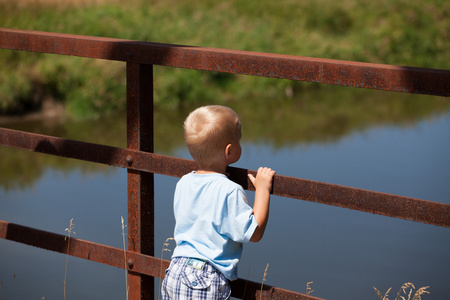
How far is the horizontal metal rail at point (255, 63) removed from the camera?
1812 millimetres

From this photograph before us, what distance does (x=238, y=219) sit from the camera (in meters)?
1.89

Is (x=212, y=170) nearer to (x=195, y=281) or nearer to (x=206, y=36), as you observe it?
(x=195, y=281)

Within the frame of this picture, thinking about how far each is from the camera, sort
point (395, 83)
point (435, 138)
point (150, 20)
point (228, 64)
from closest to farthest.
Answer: point (395, 83), point (228, 64), point (435, 138), point (150, 20)

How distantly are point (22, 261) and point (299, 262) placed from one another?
6.13 feet

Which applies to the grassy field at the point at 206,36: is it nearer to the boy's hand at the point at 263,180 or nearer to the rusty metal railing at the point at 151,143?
the rusty metal railing at the point at 151,143

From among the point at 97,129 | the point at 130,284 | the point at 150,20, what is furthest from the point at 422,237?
the point at 150,20

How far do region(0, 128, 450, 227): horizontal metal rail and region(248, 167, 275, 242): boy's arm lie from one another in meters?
0.04

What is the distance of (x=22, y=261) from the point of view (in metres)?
4.65

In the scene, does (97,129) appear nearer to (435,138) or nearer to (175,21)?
(435,138)

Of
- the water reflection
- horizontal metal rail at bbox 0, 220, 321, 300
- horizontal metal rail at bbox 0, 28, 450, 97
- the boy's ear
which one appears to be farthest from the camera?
the water reflection

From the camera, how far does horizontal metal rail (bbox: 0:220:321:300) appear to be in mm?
2100

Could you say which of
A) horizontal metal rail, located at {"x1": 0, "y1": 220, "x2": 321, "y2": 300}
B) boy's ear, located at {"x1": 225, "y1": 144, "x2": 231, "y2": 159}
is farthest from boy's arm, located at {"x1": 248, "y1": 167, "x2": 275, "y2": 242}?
horizontal metal rail, located at {"x1": 0, "y1": 220, "x2": 321, "y2": 300}

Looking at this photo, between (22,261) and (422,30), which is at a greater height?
(422,30)

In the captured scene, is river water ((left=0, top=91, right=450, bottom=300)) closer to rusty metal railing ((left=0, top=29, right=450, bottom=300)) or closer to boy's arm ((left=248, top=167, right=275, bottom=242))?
Result: rusty metal railing ((left=0, top=29, right=450, bottom=300))
